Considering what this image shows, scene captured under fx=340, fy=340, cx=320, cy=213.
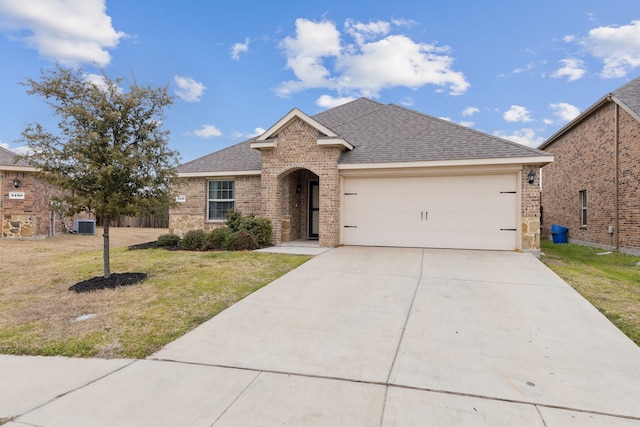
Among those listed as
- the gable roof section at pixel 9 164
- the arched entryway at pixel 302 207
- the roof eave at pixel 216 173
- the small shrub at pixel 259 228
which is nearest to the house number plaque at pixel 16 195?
the gable roof section at pixel 9 164

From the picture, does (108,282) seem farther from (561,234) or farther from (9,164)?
(561,234)

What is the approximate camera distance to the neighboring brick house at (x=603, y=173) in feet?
36.7

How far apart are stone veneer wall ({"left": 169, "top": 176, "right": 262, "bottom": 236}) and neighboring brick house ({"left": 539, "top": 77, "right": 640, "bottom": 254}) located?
13.0 m

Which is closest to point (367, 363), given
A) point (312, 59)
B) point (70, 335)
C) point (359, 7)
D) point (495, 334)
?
point (495, 334)

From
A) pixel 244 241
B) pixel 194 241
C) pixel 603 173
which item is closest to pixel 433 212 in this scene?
pixel 244 241

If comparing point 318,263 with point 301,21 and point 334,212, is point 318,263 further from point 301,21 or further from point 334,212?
point 301,21

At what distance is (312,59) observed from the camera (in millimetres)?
17781

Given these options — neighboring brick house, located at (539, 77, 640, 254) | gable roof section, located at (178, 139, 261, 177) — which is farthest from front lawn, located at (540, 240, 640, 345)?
gable roof section, located at (178, 139, 261, 177)

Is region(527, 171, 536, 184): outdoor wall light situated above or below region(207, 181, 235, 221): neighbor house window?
above

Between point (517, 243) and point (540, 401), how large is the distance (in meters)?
8.34

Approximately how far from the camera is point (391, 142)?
11992mm

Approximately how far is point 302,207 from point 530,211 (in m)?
7.86

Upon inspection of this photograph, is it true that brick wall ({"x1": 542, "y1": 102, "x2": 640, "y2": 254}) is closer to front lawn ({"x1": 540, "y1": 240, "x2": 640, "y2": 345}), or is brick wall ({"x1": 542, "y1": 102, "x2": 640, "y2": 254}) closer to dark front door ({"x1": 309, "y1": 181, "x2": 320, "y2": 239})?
front lawn ({"x1": 540, "y1": 240, "x2": 640, "y2": 345})

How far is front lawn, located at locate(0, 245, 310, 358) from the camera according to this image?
4250 mm
